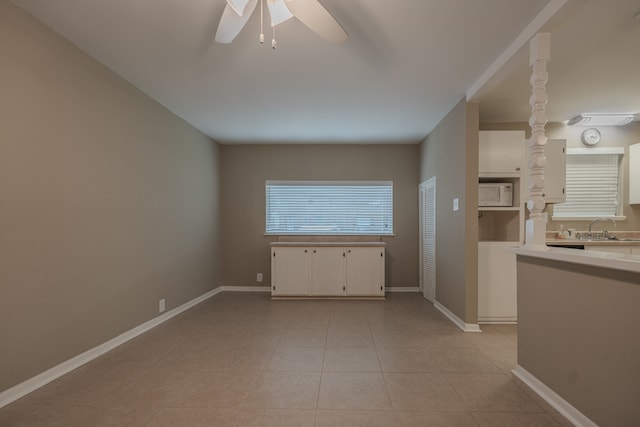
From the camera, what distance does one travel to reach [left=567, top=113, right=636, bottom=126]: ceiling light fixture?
3832mm

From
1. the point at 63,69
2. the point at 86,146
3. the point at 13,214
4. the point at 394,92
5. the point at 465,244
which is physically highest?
the point at 394,92

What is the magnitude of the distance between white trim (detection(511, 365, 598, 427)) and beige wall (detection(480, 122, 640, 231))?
9.04 feet

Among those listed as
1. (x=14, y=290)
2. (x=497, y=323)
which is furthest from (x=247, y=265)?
(x=497, y=323)

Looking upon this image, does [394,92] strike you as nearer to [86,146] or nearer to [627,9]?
[627,9]

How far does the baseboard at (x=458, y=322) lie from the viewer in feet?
10.6

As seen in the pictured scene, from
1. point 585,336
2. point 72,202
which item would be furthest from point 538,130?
point 72,202

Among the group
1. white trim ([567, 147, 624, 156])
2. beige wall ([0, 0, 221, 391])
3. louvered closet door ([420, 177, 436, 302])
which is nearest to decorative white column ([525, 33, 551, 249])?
louvered closet door ([420, 177, 436, 302])

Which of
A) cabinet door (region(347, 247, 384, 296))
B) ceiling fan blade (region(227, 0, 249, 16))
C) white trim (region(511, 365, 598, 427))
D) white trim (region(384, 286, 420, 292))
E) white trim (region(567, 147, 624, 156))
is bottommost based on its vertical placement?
white trim (region(384, 286, 420, 292))

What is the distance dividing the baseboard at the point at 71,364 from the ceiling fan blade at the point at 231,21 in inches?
102

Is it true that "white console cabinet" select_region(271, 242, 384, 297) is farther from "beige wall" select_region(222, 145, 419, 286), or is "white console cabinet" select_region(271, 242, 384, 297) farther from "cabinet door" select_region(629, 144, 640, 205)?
"cabinet door" select_region(629, 144, 640, 205)

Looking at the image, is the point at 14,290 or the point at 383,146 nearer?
the point at 14,290

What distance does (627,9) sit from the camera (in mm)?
1979

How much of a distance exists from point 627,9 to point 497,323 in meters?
2.98

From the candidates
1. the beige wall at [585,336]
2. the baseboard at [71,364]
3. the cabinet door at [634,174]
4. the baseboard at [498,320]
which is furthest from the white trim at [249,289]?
the cabinet door at [634,174]
